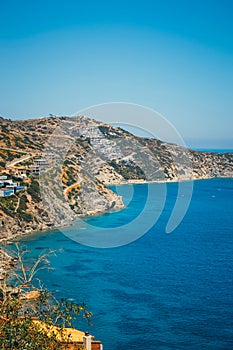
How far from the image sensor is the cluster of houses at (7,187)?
39.1 m

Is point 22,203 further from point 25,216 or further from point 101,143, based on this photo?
point 101,143

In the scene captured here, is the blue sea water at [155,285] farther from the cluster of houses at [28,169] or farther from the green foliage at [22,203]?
the cluster of houses at [28,169]

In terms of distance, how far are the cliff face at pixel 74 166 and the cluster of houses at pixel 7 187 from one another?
43 centimetres

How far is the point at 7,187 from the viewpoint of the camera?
39.9 m

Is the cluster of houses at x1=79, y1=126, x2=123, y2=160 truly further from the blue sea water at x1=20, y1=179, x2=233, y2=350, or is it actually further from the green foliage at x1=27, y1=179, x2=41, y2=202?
the blue sea water at x1=20, y1=179, x2=233, y2=350

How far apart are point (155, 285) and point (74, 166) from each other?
A: 3556 centimetres

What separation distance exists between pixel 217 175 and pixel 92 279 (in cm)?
8238

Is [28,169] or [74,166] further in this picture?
[74,166]

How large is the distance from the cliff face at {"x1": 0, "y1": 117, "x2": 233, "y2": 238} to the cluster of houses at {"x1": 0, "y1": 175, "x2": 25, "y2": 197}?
43 cm

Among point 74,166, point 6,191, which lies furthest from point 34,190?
point 74,166

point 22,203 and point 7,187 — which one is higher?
point 7,187

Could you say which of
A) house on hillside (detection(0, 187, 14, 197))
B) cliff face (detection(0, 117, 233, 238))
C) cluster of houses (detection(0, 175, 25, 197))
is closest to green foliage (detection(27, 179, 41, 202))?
cliff face (detection(0, 117, 233, 238))

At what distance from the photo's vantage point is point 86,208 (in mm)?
47812

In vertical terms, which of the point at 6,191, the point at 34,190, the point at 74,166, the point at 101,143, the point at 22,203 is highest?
the point at 101,143
